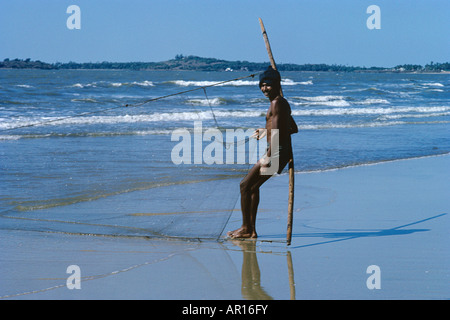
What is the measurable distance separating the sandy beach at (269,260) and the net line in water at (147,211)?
0.33 meters

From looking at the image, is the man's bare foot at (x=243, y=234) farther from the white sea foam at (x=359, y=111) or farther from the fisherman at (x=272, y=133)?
the white sea foam at (x=359, y=111)

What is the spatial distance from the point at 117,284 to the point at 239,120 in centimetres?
1886

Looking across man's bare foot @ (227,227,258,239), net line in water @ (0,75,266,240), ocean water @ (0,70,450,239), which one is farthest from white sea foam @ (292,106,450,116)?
man's bare foot @ (227,227,258,239)

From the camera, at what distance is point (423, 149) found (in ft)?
50.0

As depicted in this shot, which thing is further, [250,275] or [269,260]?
[269,260]

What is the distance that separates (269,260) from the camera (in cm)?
571

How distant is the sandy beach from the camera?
4.83 metres

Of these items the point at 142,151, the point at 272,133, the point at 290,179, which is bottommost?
the point at 142,151

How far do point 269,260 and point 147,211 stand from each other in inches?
104

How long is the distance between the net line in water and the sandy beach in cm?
33

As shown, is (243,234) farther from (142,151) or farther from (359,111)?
(359,111)

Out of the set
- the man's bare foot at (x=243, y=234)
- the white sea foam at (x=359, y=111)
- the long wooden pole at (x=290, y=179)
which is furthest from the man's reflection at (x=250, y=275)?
the white sea foam at (x=359, y=111)

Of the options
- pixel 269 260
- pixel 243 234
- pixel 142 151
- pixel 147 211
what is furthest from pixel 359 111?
pixel 269 260
